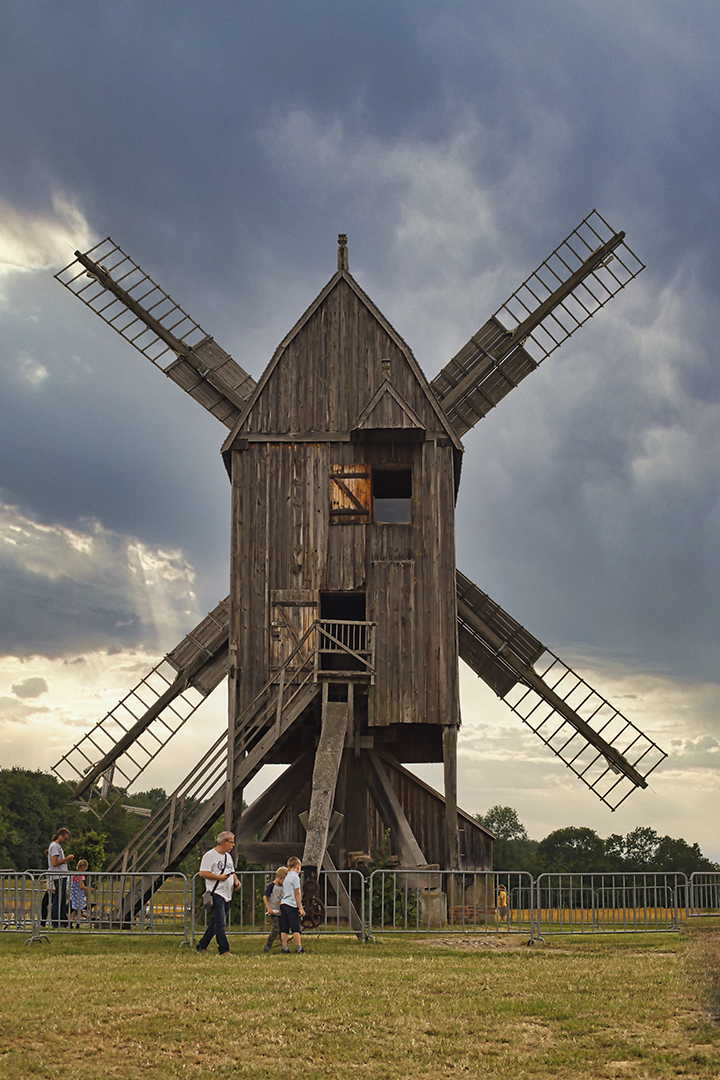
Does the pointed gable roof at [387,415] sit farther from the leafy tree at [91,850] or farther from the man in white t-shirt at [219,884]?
the leafy tree at [91,850]

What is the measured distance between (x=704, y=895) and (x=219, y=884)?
8360mm

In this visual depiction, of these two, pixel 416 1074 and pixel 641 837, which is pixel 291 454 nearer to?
pixel 416 1074

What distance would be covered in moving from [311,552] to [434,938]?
9581 mm

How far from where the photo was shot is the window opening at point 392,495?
1036 inches

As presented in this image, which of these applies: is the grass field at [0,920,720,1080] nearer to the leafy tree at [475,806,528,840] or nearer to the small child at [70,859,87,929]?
the small child at [70,859,87,929]

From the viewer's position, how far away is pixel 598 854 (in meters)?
55.9

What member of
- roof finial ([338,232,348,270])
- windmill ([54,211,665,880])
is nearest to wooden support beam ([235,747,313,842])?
windmill ([54,211,665,880])

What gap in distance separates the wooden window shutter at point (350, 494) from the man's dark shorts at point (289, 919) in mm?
10857

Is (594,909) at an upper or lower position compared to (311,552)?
lower

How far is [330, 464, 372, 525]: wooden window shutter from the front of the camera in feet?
81.3

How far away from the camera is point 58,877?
18125 mm

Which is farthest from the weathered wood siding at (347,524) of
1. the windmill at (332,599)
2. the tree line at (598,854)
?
the tree line at (598,854)

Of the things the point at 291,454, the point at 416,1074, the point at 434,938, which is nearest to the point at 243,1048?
the point at 416,1074

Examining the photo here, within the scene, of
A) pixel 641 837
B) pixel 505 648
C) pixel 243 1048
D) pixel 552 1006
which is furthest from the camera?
pixel 641 837
